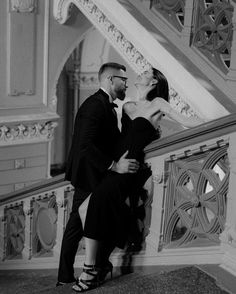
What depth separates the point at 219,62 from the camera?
4.71 metres

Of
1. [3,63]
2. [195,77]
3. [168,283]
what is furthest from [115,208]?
[3,63]

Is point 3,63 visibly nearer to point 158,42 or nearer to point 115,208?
point 158,42

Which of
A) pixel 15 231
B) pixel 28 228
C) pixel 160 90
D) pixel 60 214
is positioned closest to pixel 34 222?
pixel 28 228

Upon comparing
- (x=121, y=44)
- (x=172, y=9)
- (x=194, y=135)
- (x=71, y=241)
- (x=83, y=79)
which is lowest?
(x=71, y=241)

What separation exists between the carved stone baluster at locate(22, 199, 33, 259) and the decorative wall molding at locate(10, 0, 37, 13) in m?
5.23

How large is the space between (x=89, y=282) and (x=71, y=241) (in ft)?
1.36

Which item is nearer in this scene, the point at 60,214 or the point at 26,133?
the point at 60,214

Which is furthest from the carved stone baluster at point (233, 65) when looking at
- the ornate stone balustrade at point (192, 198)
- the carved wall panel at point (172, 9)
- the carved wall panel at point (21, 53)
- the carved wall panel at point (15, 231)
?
the carved wall panel at point (21, 53)

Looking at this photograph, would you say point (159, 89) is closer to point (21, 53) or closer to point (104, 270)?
point (104, 270)

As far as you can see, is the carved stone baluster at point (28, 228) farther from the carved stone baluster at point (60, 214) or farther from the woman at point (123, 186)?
the woman at point (123, 186)

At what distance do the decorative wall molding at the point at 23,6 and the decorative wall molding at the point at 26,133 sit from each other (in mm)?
2017

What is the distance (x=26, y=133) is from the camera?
33.8ft

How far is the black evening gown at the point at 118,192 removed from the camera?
3.42 m

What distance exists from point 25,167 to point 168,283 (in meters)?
7.89
